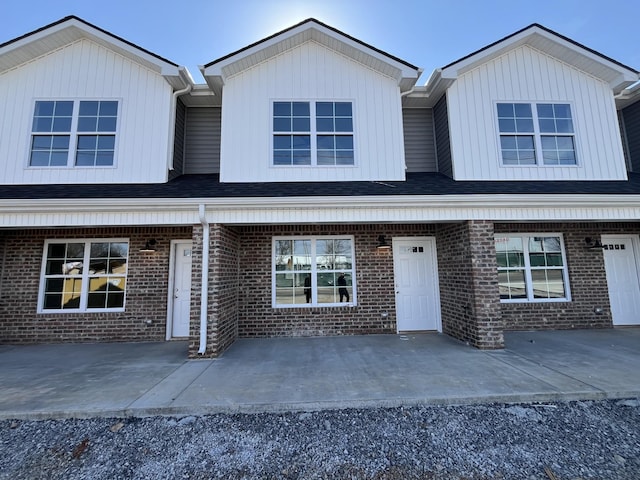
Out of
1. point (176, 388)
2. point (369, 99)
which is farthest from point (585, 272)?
point (176, 388)

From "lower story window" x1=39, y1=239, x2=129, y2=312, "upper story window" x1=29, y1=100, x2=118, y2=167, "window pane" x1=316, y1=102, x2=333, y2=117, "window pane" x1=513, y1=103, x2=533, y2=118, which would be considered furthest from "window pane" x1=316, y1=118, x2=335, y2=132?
"lower story window" x1=39, y1=239, x2=129, y2=312

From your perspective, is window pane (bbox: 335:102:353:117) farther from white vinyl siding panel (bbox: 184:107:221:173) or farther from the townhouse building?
white vinyl siding panel (bbox: 184:107:221:173)

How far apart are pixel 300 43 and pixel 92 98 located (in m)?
4.83

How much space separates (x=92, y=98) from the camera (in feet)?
21.6

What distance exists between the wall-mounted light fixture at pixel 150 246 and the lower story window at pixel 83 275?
1.62ft

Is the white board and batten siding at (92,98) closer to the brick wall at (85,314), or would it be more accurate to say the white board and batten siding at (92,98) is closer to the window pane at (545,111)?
the brick wall at (85,314)

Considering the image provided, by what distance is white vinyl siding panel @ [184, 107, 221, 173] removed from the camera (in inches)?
295

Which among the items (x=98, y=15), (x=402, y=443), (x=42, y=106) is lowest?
(x=402, y=443)

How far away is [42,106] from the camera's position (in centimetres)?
655

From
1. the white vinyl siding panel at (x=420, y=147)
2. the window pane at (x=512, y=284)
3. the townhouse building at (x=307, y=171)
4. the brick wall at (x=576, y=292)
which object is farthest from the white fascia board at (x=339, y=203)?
the white vinyl siding panel at (x=420, y=147)

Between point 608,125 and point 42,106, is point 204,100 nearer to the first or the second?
point 42,106

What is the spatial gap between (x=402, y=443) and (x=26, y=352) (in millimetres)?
7198

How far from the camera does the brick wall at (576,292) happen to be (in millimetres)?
7102

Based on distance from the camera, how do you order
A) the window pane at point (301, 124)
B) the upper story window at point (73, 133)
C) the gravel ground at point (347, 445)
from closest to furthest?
1. the gravel ground at point (347, 445)
2. the upper story window at point (73, 133)
3. the window pane at point (301, 124)
